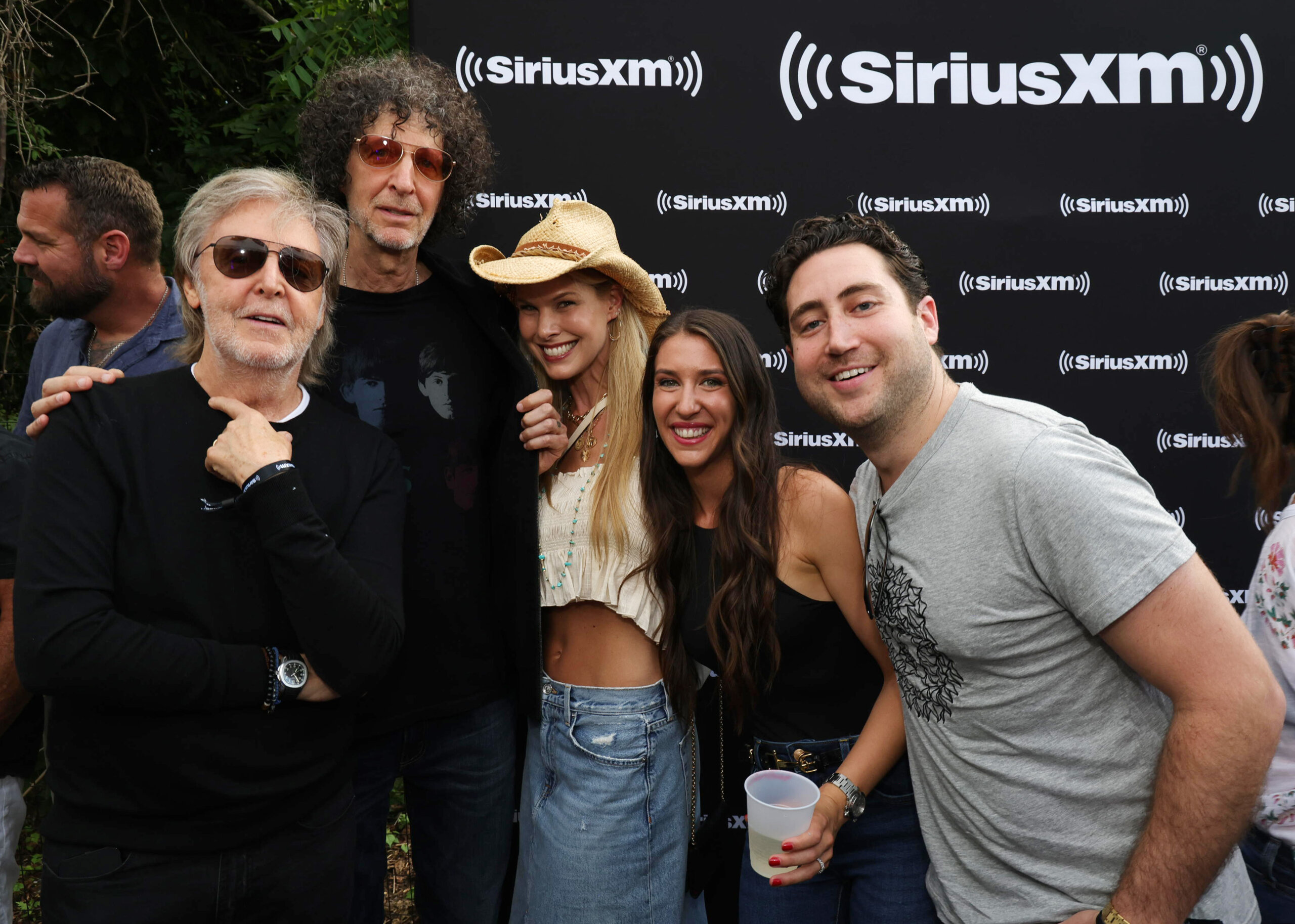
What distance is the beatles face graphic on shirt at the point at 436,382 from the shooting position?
2416 mm

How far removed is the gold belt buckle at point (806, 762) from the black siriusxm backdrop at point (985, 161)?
→ 1735 mm

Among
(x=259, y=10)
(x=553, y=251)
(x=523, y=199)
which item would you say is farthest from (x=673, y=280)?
(x=259, y=10)

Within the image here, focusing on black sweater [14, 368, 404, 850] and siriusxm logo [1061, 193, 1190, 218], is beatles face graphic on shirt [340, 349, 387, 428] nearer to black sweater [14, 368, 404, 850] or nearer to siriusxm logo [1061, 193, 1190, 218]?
black sweater [14, 368, 404, 850]

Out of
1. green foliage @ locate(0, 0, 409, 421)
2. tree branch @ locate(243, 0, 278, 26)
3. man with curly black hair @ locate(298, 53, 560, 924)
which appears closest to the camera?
man with curly black hair @ locate(298, 53, 560, 924)

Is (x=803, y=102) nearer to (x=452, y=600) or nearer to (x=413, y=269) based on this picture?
(x=413, y=269)

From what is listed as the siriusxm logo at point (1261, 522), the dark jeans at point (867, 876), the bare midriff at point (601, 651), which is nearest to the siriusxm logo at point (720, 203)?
the bare midriff at point (601, 651)

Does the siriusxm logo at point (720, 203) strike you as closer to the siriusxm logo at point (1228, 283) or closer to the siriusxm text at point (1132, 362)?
the siriusxm text at point (1132, 362)

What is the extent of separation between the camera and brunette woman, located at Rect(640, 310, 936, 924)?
2.06 m

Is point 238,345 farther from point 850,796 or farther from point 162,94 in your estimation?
point 162,94

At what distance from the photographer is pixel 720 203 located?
3.21 meters

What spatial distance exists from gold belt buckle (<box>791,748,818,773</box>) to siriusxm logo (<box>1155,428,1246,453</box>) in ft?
7.18

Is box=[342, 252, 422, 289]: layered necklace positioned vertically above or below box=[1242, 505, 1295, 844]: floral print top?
above

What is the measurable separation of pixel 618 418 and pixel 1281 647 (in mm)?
1751

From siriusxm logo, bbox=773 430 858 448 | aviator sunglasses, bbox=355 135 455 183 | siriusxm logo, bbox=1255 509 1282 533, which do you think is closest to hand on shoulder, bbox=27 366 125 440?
aviator sunglasses, bbox=355 135 455 183
